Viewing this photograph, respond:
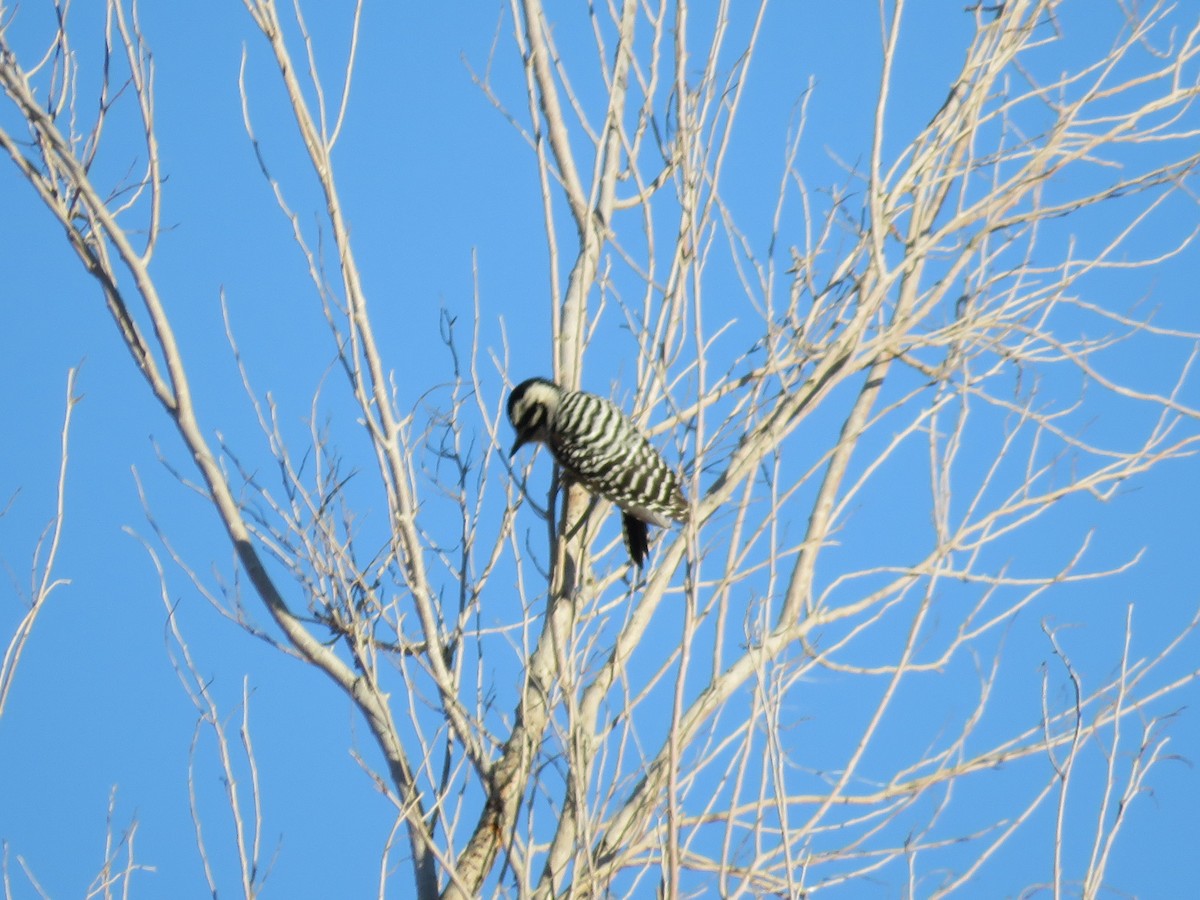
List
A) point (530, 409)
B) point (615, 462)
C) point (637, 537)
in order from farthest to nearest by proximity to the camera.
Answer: point (530, 409), point (637, 537), point (615, 462)

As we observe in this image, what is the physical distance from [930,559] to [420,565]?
117 centimetres

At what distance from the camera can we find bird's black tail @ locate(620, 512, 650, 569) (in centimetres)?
435

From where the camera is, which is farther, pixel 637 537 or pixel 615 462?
pixel 637 537

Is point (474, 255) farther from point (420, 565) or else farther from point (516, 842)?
point (516, 842)

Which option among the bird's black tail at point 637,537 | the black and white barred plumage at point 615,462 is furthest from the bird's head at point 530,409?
the bird's black tail at point 637,537

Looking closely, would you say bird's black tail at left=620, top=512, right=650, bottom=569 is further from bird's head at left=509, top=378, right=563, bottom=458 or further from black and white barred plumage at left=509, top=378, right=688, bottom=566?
bird's head at left=509, top=378, right=563, bottom=458

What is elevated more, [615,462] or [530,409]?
[530,409]

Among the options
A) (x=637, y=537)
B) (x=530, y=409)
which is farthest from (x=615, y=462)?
(x=530, y=409)

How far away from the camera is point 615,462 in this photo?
13.2 ft

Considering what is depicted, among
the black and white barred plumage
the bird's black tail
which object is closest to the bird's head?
the black and white barred plumage

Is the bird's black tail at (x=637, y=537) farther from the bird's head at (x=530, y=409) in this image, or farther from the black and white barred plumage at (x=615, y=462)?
the bird's head at (x=530, y=409)

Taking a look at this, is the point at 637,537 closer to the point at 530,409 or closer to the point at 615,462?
the point at 615,462

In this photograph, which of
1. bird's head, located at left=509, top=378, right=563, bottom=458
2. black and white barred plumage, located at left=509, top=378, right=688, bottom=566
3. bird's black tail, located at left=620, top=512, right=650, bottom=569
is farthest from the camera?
bird's head, located at left=509, top=378, right=563, bottom=458

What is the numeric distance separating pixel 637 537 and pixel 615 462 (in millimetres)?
459
